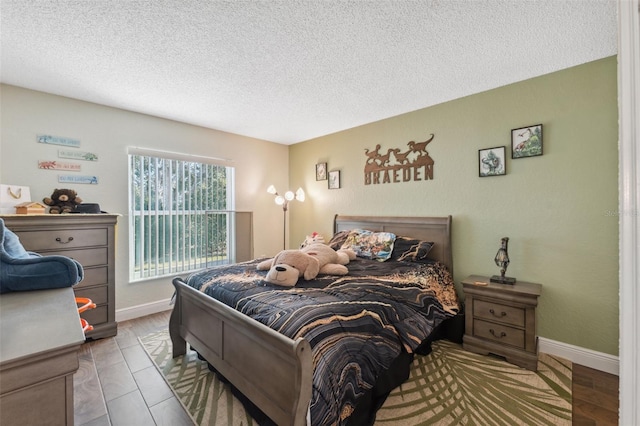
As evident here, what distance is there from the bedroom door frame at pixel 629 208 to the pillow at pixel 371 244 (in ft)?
8.23

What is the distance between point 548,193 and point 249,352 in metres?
2.73

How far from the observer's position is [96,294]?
108 inches

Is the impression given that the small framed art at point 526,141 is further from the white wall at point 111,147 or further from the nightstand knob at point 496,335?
the white wall at point 111,147

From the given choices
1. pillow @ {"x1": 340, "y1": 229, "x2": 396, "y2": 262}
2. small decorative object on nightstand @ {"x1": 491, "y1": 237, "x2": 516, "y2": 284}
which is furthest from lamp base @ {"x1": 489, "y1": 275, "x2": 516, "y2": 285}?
pillow @ {"x1": 340, "y1": 229, "x2": 396, "y2": 262}

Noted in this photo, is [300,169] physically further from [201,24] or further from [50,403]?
[50,403]

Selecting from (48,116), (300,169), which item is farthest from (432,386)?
(48,116)

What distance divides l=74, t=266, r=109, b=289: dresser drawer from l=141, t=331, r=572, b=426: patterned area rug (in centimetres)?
95

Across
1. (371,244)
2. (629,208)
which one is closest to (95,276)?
(371,244)

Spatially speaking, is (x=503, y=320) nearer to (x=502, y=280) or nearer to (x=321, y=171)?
(x=502, y=280)

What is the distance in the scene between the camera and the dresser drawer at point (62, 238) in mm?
2406

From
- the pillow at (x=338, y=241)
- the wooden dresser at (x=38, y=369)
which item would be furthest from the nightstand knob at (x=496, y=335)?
the wooden dresser at (x=38, y=369)

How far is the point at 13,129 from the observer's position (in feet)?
8.59

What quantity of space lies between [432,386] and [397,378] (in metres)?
0.28

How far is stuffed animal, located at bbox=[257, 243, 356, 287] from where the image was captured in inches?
81.4
